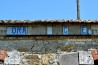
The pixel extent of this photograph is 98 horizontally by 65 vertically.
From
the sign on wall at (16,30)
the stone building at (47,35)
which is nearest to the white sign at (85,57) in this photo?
the stone building at (47,35)

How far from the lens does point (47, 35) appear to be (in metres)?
7.55

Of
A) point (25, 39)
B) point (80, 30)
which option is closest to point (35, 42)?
point (25, 39)

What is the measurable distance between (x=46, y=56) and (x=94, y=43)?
1.35 meters

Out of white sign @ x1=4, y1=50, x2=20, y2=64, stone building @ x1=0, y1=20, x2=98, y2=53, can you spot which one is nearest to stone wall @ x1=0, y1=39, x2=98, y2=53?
stone building @ x1=0, y1=20, x2=98, y2=53

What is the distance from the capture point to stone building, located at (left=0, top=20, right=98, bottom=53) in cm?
747

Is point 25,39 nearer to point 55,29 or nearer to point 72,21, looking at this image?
point 55,29

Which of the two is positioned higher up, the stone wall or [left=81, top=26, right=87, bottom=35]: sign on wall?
[left=81, top=26, right=87, bottom=35]: sign on wall

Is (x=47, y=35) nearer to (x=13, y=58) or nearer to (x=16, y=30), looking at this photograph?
(x=16, y=30)

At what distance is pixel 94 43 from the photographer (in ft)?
24.4

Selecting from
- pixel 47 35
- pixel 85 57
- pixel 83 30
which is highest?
pixel 83 30

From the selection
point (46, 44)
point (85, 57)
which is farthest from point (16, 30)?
point (85, 57)

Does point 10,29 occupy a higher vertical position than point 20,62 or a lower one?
higher

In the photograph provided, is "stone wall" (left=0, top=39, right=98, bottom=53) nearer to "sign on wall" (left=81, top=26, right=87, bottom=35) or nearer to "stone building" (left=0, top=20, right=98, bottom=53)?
"stone building" (left=0, top=20, right=98, bottom=53)

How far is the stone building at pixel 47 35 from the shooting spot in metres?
7.47
